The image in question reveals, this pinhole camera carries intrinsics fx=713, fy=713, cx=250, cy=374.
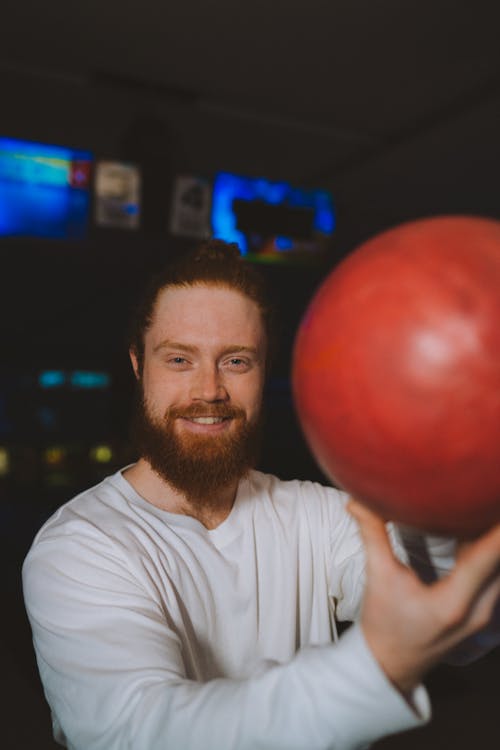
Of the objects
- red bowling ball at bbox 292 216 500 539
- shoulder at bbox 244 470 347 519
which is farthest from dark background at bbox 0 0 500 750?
red bowling ball at bbox 292 216 500 539

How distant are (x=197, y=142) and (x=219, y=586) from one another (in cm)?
300

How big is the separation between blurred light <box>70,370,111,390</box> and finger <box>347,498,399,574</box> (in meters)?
3.10

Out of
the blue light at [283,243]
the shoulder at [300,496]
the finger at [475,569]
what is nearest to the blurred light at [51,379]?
the blue light at [283,243]

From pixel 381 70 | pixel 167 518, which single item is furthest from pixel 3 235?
pixel 167 518

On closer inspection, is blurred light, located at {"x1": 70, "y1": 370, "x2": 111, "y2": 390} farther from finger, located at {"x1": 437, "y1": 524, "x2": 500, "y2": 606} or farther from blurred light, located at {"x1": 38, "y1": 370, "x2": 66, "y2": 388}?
finger, located at {"x1": 437, "y1": 524, "x2": 500, "y2": 606}

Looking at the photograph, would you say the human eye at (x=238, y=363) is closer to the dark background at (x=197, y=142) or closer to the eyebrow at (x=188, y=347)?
the eyebrow at (x=188, y=347)

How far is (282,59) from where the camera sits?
2.84 m

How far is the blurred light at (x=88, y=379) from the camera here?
12.4ft

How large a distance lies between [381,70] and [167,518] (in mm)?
2392

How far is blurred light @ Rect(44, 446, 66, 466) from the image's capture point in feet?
12.3

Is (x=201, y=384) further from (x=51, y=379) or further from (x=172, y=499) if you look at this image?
(x=51, y=379)

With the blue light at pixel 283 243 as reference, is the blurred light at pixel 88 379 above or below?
below

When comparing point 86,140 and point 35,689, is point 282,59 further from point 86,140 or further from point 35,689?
point 35,689

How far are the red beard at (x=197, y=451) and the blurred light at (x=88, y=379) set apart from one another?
2531 millimetres
